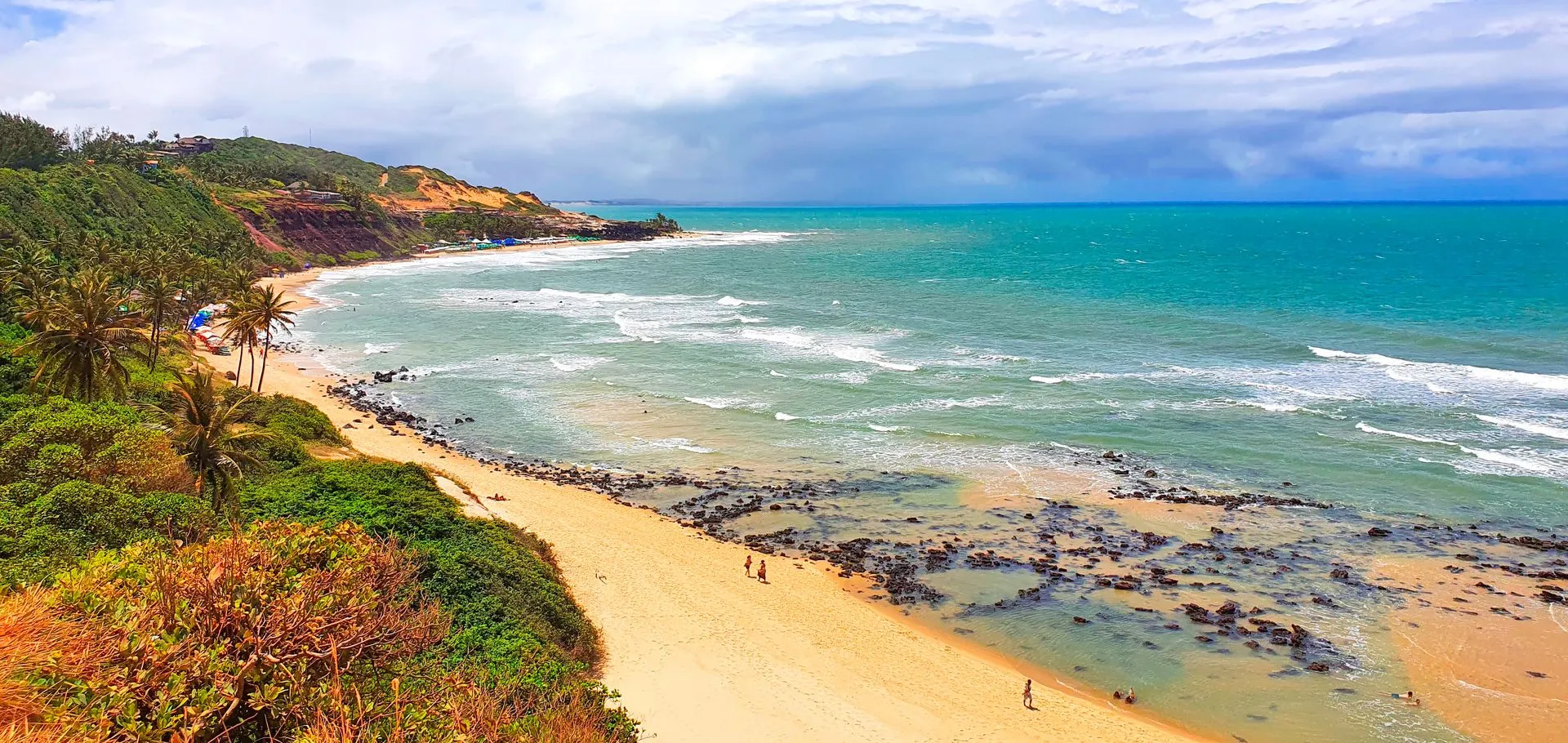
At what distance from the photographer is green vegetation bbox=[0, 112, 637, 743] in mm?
9617

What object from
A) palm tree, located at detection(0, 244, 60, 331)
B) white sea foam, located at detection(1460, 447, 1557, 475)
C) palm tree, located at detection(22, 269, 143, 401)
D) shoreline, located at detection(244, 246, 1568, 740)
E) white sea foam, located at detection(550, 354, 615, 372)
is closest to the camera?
shoreline, located at detection(244, 246, 1568, 740)

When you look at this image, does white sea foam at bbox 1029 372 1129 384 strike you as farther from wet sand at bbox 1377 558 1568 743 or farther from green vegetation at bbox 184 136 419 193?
green vegetation at bbox 184 136 419 193

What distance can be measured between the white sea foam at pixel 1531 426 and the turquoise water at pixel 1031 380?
0.25 metres

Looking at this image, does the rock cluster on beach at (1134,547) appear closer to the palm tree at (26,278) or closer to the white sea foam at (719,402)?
the white sea foam at (719,402)

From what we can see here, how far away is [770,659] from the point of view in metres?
24.9

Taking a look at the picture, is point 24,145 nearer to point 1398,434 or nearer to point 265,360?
point 265,360

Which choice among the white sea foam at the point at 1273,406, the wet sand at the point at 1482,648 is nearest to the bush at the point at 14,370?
A: the wet sand at the point at 1482,648

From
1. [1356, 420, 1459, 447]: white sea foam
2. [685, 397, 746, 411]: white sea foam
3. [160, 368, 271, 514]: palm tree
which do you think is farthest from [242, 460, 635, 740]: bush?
[1356, 420, 1459, 447]: white sea foam

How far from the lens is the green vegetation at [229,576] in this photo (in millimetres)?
A: 9617

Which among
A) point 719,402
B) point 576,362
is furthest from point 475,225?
point 719,402

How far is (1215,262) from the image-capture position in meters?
131

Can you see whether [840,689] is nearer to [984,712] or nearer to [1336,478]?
[984,712]

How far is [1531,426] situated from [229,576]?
177 ft

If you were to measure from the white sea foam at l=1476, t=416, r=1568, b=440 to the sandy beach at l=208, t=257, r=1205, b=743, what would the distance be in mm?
33869
